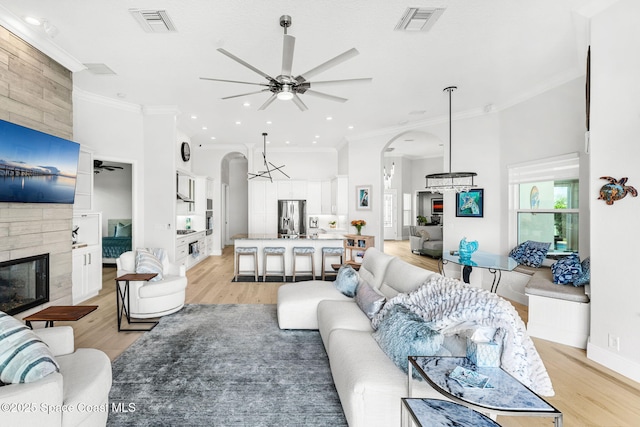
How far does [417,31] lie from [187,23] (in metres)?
2.36

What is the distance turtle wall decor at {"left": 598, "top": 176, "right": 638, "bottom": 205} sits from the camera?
2586mm

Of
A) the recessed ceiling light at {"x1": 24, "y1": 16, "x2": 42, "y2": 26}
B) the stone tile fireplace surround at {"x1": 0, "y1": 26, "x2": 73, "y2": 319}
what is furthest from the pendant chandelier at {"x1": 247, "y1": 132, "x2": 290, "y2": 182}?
the recessed ceiling light at {"x1": 24, "y1": 16, "x2": 42, "y2": 26}

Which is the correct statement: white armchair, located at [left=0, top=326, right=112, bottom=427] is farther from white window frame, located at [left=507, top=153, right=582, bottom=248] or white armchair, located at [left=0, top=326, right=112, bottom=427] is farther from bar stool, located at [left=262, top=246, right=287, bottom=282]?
white window frame, located at [left=507, top=153, right=582, bottom=248]

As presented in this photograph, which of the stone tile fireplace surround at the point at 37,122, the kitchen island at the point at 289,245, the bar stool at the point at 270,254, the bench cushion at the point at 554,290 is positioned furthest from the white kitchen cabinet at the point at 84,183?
the bench cushion at the point at 554,290

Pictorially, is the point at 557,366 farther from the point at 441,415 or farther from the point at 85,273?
the point at 85,273

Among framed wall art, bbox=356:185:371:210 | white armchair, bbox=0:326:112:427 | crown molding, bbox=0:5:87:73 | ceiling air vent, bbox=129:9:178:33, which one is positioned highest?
ceiling air vent, bbox=129:9:178:33

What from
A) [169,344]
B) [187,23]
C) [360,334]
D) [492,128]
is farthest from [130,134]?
[492,128]

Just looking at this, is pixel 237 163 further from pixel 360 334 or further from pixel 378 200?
pixel 360 334

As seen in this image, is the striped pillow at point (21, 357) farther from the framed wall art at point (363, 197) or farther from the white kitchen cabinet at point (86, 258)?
the framed wall art at point (363, 197)

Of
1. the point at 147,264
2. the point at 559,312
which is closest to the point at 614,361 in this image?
the point at 559,312

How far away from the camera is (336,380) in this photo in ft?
7.25

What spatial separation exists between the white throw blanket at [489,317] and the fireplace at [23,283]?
12.8ft

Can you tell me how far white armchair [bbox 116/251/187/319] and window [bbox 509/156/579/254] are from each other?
214 inches

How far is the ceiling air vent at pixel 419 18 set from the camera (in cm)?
278
